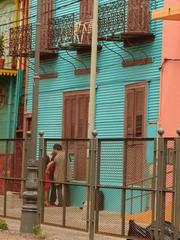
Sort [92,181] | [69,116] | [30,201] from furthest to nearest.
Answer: [69,116] < [30,201] < [92,181]

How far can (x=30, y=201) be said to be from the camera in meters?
15.4

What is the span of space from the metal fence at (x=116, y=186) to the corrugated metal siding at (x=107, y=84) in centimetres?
640

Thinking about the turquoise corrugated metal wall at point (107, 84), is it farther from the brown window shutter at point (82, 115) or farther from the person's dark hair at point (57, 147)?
the person's dark hair at point (57, 147)

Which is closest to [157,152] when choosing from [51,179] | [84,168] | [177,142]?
[177,142]

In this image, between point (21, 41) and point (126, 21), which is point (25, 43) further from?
point (126, 21)

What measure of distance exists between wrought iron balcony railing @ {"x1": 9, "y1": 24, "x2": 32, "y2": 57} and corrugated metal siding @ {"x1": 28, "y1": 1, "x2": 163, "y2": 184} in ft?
2.89

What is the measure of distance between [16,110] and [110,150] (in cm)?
1494

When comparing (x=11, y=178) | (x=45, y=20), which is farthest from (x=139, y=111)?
(x=45, y=20)

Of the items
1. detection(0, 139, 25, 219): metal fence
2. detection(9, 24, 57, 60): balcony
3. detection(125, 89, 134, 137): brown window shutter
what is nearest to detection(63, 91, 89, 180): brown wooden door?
detection(9, 24, 57, 60): balcony

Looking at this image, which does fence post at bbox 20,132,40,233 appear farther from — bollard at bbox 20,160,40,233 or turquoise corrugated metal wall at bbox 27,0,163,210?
turquoise corrugated metal wall at bbox 27,0,163,210

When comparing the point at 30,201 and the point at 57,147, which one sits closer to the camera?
the point at 57,147

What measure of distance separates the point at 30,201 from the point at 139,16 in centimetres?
765

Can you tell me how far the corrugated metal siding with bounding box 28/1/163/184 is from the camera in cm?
2072

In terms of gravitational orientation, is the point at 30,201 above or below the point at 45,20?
below
